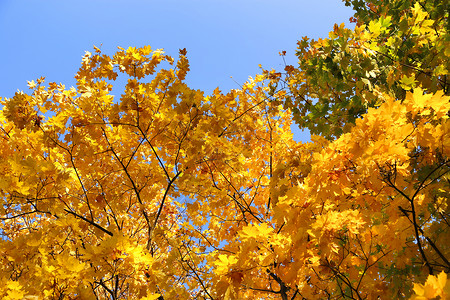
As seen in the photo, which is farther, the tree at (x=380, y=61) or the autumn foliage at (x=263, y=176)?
the tree at (x=380, y=61)

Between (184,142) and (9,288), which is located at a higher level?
(184,142)

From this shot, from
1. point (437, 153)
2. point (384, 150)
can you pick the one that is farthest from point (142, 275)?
point (437, 153)

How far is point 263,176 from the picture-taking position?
18.0ft

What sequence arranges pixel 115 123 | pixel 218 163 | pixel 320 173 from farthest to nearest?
pixel 218 163
pixel 115 123
pixel 320 173

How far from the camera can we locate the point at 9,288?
2.60 metres

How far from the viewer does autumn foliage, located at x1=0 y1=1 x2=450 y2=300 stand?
93.0 inches

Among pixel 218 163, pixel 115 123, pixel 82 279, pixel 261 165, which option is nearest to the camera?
pixel 82 279

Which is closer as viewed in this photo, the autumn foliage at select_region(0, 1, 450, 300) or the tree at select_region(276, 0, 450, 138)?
the autumn foliage at select_region(0, 1, 450, 300)

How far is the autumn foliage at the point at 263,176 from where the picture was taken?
2.36 meters

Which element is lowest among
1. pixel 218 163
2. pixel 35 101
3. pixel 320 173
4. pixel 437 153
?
pixel 437 153

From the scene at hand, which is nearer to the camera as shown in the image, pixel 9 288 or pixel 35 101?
pixel 9 288

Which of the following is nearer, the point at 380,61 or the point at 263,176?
the point at 380,61

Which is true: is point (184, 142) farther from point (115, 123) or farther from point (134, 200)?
point (134, 200)

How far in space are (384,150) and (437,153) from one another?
2.30 feet
